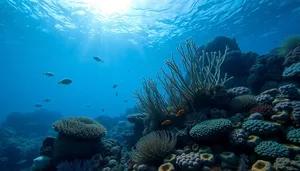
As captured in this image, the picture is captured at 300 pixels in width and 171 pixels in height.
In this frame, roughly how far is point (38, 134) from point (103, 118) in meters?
9.38

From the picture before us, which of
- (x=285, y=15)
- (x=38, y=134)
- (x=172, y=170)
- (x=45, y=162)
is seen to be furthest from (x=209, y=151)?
(x=285, y=15)

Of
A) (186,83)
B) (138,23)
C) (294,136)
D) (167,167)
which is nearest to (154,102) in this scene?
(186,83)

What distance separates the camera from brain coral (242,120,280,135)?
345 cm

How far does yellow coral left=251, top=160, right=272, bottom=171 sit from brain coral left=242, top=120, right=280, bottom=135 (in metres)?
0.74

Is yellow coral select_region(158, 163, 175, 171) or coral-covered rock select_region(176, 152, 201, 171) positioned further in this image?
yellow coral select_region(158, 163, 175, 171)

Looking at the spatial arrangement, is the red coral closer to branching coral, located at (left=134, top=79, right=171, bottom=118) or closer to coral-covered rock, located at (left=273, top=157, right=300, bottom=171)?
coral-covered rock, located at (left=273, top=157, right=300, bottom=171)

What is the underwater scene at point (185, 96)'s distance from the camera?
3.58 meters

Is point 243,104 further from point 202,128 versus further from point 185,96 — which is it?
point 202,128

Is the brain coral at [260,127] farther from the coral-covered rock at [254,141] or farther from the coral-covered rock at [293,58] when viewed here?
the coral-covered rock at [293,58]

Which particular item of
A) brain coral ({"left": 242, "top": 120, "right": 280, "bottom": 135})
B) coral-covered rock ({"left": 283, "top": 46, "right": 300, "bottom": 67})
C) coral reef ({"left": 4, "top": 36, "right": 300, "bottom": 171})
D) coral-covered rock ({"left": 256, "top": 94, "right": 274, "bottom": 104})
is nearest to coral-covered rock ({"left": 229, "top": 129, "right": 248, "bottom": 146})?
coral reef ({"left": 4, "top": 36, "right": 300, "bottom": 171})

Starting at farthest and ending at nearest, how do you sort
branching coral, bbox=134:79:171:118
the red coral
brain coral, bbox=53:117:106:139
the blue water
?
the blue water, branching coral, bbox=134:79:171:118, brain coral, bbox=53:117:106:139, the red coral

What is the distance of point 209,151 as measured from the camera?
3672mm

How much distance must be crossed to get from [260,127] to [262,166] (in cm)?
93

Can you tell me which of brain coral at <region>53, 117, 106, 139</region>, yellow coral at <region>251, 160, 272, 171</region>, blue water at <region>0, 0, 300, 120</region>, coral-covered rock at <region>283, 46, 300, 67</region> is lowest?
yellow coral at <region>251, 160, 272, 171</region>
